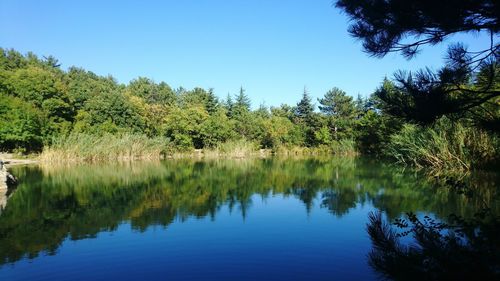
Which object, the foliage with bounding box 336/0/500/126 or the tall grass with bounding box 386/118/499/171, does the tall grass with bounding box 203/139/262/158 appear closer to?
the tall grass with bounding box 386/118/499/171

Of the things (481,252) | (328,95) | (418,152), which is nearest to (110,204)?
(481,252)

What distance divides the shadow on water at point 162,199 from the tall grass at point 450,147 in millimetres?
1656

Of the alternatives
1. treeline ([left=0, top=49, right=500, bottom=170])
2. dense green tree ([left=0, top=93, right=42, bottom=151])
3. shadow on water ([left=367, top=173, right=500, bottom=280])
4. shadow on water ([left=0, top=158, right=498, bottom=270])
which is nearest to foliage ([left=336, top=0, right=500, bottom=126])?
shadow on water ([left=367, top=173, right=500, bottom=280])

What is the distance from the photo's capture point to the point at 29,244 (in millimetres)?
7406

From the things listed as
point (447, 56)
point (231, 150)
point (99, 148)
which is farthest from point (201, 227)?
point (231, 150)

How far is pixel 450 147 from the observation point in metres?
16.9

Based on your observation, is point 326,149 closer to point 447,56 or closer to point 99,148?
point 99,148

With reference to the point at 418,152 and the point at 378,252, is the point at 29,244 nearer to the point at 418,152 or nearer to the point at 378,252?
the point at 378,252

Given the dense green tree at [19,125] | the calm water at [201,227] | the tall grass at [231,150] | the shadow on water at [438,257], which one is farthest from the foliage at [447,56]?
the tall grass at [231,150]

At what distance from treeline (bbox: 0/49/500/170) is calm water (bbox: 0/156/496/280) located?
3182 millimetres

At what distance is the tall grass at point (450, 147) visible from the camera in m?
15.4

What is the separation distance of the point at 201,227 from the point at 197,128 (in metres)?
29.2

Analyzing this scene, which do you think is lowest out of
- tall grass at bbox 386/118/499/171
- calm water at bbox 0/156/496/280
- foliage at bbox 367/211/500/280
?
calm water at bbox 0/156/496/280

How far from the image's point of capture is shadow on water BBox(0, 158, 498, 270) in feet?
28.0
